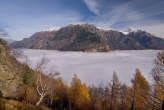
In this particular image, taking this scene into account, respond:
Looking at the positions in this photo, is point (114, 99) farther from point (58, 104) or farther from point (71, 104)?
point (58, 104)

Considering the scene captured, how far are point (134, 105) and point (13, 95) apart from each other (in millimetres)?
25568

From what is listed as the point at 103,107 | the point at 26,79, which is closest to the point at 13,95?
the point at 26,79

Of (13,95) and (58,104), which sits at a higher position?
(13,95)

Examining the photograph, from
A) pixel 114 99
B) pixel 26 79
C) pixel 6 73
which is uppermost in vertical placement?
pixel 6 73

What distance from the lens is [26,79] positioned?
89.2 feet

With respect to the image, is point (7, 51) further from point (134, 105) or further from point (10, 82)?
point (134, 105)

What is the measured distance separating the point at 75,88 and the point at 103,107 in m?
13.1

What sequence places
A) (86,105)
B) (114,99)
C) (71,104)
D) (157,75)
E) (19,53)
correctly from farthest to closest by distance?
1. (71,104)
2. (86,105)
3. (114,99)
4. (19,53)
5. (157,75)

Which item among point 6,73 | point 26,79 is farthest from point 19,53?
point 26,79

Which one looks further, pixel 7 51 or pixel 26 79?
pixel 26 79

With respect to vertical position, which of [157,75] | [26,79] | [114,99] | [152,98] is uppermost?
[157,75]

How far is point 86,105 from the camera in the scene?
3772 cm

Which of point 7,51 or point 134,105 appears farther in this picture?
point 134,105

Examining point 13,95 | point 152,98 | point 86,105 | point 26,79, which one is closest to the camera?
point 152,98
